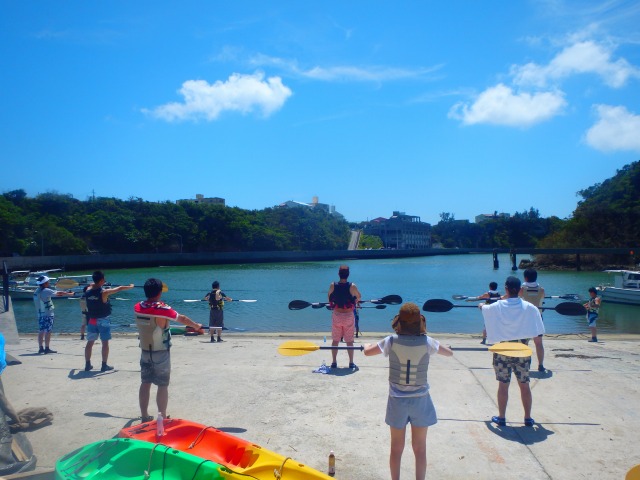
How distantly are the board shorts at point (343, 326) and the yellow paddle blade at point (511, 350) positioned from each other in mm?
3180

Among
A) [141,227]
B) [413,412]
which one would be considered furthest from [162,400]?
[141,227]

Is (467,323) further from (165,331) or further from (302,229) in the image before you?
(302,229)

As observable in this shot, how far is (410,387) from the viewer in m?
4.04

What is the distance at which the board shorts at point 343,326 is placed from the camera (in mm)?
8227

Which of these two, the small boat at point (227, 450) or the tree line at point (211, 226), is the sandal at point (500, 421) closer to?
the small boat at point (227, 450)

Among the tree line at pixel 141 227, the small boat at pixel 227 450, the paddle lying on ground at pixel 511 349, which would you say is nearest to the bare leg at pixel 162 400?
the small boat at pixel 227 450

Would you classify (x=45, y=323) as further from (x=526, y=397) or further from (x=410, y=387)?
(x=526, y=397)

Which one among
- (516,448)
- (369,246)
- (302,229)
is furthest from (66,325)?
(369,246)

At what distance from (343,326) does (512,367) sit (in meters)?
3.18

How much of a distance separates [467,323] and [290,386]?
57.0 feet

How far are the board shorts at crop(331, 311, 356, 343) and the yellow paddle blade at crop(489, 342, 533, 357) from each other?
10.4 ft

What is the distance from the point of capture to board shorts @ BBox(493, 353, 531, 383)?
18.1ft

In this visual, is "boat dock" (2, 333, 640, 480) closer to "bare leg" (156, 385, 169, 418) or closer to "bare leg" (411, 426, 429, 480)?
"bare leg" (411, 426, 429, 480)

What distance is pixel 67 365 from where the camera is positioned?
29.2 feet
